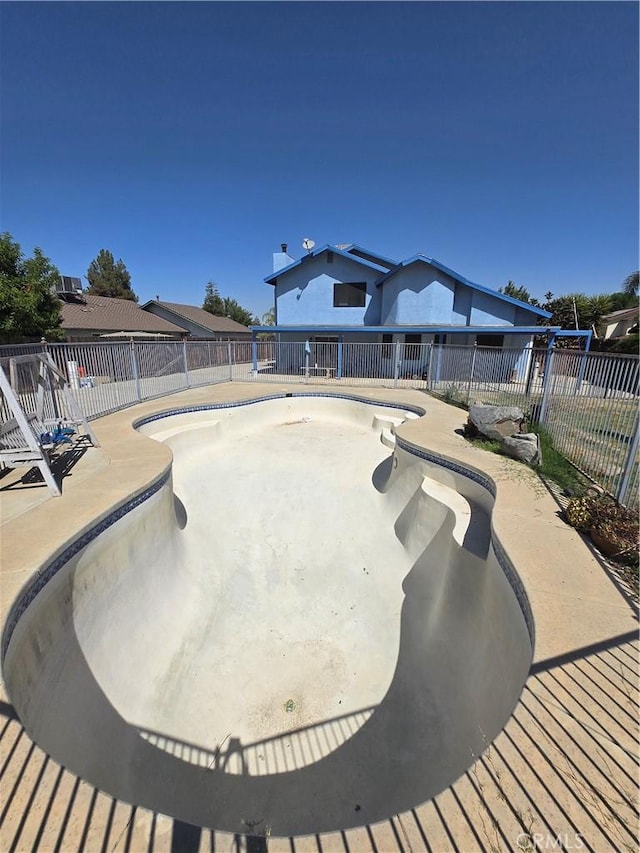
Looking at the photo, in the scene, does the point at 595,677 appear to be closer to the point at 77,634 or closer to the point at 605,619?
the point at 605,619

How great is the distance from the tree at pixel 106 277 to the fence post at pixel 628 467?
59811 mm

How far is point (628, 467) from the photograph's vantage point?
4738mm

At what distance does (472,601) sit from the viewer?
477cm

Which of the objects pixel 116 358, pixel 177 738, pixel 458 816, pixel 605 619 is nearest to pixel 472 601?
pixel 605 619

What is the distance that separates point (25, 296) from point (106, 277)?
1843 inches

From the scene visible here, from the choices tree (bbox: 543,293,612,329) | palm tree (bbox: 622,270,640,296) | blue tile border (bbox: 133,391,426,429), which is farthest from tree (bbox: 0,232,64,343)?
palm tree (bbox: 622,270,640,296)

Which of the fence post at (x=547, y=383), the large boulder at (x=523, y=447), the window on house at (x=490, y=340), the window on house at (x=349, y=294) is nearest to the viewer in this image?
the large boulder at (x=523, y=447)

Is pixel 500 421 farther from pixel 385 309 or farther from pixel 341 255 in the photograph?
pixel 341 255

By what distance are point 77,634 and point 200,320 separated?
34.7 meters

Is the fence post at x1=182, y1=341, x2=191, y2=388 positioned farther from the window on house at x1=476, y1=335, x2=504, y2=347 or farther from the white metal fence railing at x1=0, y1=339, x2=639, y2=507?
the window on house at x1=476, y1=335, x2=504, y2=347

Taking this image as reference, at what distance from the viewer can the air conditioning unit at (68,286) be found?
24.9 meters

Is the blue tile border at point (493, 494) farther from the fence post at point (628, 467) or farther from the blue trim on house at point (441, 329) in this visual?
the blue trim on house at point (441, 329)

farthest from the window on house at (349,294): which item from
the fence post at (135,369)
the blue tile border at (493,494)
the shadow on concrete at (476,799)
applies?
the shadow on concrete at (476,799)

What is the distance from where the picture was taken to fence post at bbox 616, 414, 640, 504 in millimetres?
4635
